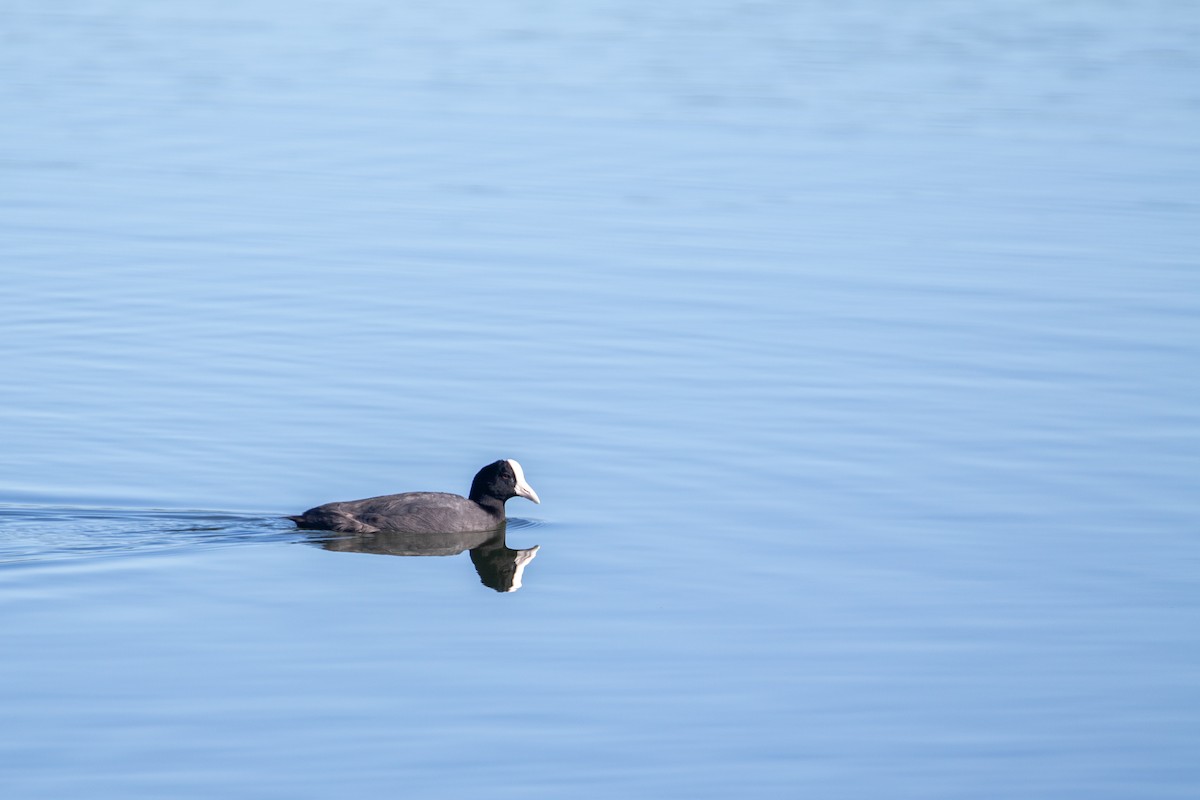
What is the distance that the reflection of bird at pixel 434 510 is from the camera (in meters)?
13.1

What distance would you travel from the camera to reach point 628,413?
52.9ft

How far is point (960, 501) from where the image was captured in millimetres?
14125

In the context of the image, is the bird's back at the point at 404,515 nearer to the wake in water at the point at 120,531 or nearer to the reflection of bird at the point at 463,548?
the reflection of bird at the point at 463,548

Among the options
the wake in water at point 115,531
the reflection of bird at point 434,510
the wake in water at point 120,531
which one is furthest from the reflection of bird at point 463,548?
the wake in water at point 115,531

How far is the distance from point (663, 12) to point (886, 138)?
14.7m

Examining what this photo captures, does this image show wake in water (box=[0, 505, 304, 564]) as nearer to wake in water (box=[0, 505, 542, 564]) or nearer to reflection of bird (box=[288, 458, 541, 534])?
wake in water (box=[0, 505, 542, 564])

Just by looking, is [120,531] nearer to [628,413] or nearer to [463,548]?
[463,548]

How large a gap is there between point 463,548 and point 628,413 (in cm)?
277

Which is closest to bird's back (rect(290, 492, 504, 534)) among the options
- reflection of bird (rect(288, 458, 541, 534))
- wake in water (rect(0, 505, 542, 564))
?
reflection of bird (rect(288, 458, 541, 534))

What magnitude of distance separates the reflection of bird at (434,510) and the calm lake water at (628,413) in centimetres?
33

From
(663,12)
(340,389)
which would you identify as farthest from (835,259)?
(663,12)

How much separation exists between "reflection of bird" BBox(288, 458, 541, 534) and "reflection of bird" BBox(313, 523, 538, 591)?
2.4 inches

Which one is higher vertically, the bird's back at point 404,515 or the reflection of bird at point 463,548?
the bird's back at point 404,515

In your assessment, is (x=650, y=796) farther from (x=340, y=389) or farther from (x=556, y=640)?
(x=340, y=389)
